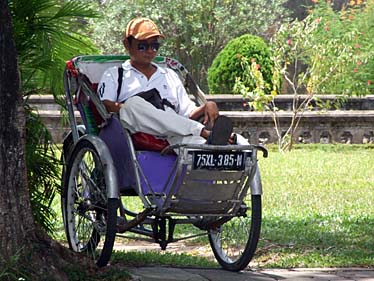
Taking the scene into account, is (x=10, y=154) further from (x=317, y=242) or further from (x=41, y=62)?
(x=317, y=242)

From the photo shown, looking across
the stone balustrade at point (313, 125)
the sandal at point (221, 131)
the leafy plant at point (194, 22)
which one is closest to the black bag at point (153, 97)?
the sandal at point (221, 131)

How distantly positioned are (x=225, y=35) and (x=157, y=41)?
2363cm

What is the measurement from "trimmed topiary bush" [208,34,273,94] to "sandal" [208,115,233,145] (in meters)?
16.2

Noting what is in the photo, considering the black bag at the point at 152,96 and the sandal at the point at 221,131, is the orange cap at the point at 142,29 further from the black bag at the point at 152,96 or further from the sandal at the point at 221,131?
the sandal at the point at 221,131

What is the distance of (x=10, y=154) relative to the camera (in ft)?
19.0

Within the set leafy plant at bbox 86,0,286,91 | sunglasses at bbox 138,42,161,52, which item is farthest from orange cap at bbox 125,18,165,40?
leafy plant at bbox 86,0,286,91

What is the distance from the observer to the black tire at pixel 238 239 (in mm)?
6758

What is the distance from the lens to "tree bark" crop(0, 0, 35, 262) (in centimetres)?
575

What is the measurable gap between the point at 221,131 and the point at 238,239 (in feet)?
3.79

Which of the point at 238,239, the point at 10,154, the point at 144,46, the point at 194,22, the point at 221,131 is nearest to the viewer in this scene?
the point at 10,154

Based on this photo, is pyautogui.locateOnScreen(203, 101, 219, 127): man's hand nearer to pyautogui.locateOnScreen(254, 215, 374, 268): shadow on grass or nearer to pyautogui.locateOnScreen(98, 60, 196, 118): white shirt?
pyautogui.locateOnScreen(98, 60, 196, 118): white shirt

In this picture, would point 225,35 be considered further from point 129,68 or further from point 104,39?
point 129,68

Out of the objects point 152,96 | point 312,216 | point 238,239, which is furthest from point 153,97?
point 312,216

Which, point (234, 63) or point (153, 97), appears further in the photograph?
point (234, 63)
